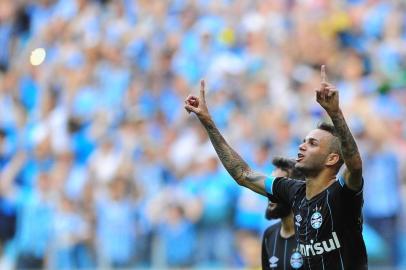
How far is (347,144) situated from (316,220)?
671mm

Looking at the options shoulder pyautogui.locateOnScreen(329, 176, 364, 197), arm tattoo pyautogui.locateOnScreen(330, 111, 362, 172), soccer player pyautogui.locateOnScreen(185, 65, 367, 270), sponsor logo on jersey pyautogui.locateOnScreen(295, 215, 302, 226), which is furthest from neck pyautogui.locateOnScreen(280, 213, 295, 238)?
arm tattoo pyautogui.locateOnScreen(330, 111, 362, 172)

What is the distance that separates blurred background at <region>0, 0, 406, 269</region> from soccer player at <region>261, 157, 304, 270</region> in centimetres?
329

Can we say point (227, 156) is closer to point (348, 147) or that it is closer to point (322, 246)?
point (322, 246)

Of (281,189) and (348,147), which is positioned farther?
(281,189)

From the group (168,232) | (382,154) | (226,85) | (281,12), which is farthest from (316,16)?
(168,232)

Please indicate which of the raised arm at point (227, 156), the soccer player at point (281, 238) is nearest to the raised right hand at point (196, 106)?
the raised arm at point (227, 156)

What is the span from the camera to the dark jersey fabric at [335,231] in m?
5.80

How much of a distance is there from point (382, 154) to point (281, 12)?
11.4ft

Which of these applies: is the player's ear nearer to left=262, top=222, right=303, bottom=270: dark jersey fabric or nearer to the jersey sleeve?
the jersey sleeve

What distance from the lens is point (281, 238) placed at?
722 cm

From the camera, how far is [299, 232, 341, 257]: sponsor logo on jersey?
5832 mm

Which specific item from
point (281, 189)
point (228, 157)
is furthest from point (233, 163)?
point (281, 189)

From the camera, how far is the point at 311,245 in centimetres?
593

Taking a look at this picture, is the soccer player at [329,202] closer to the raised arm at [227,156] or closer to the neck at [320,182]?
the neck at [320,182]
